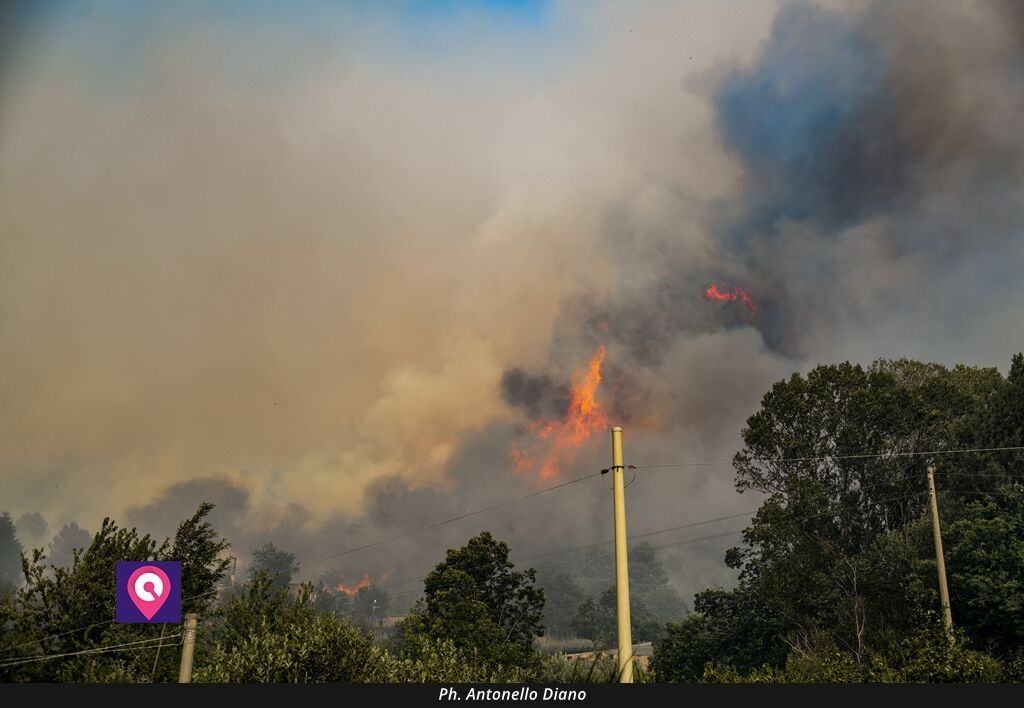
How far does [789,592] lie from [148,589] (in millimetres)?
50756

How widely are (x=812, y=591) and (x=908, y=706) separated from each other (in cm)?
5248

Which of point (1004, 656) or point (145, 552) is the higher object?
point (145, 552)

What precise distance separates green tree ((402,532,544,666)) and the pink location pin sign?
30614 millimetres

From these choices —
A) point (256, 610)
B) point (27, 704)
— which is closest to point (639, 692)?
point (27, 704)

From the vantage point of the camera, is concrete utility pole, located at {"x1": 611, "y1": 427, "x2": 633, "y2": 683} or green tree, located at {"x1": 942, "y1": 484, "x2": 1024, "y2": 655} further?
green tree, located at {"x1": 942, "y1": 484, "x2": 1024, "y2": 655}

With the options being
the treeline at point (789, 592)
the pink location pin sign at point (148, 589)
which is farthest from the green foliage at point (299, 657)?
the pink location pin sign at point (148, 589)

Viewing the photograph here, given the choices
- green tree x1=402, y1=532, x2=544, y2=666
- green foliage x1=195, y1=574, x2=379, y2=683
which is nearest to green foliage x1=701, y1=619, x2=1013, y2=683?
green foliage x1=195, y1=574, x2=379, y2=683

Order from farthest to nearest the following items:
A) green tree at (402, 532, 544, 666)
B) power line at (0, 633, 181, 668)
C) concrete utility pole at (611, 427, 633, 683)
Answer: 1. green tree at (402, 532, 544, 666)
2. power line at (0, 633, 181, 668)
3. concrete utility pole at (611, 427, 633, 683)

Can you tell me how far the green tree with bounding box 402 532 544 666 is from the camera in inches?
3039

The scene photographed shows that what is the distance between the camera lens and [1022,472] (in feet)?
192

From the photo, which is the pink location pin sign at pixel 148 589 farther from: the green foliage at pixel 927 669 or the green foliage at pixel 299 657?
the green foliage at pixel 927 669

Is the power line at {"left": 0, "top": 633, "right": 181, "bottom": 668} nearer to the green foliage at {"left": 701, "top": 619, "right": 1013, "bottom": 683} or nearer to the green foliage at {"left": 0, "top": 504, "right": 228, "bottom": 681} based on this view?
the green foliage at {"left": 0, "top": 504, "right": 228, "bottom": 681}

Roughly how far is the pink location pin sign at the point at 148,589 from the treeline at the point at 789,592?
2.02 m

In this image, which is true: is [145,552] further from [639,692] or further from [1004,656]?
[1004,656]
